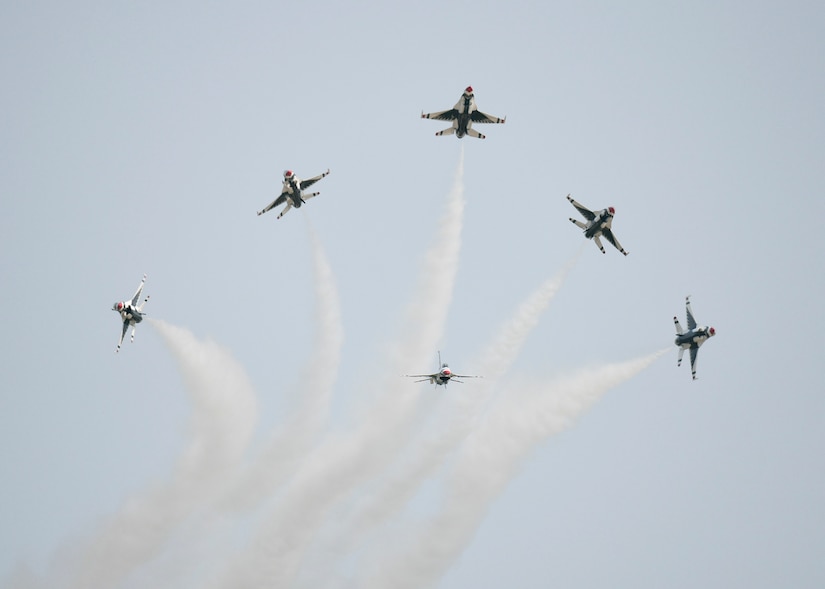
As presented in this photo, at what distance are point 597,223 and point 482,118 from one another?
12401 mm

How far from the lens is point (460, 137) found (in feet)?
209

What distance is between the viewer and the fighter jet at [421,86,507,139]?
61.7m

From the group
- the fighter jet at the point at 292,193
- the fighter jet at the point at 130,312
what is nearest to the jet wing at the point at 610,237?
the fighter jet at the point at 292,193

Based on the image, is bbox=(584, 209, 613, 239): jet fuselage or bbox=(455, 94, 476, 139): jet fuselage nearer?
bbox=(455, 94, 476, 139): jet fuselage

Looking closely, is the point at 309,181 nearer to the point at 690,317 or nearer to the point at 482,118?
the point at 482,118

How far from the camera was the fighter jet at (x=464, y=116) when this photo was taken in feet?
202

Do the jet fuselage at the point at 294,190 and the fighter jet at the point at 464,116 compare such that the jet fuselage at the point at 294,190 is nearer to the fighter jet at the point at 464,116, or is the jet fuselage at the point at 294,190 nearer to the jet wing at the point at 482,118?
the fighter jet at the point at 464,116

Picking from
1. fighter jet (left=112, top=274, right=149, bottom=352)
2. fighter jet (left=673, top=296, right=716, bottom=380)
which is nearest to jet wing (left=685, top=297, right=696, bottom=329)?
fighter jet (left=673, top=296, right=716, bottom=380)

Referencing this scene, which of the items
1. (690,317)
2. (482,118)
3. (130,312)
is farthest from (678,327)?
(130,312)

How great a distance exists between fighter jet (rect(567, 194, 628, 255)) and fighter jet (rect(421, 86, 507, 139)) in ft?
29.7

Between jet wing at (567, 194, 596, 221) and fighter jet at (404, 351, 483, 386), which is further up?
jet wing at (567, 194, 596, 221)

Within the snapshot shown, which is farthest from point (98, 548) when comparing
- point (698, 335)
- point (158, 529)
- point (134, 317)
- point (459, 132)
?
point (698, 335)

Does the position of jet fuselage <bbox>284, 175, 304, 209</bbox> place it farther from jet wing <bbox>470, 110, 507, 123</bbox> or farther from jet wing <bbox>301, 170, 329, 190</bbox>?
jet wing <bbox>470, 110, 507, 123</bbox>

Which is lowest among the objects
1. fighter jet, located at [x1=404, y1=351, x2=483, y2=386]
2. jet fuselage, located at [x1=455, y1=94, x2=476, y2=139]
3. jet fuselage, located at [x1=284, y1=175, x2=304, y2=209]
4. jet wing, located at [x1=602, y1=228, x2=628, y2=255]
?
fighter jet, located at [x1=404, y1=351, x2=483, y2=386]
